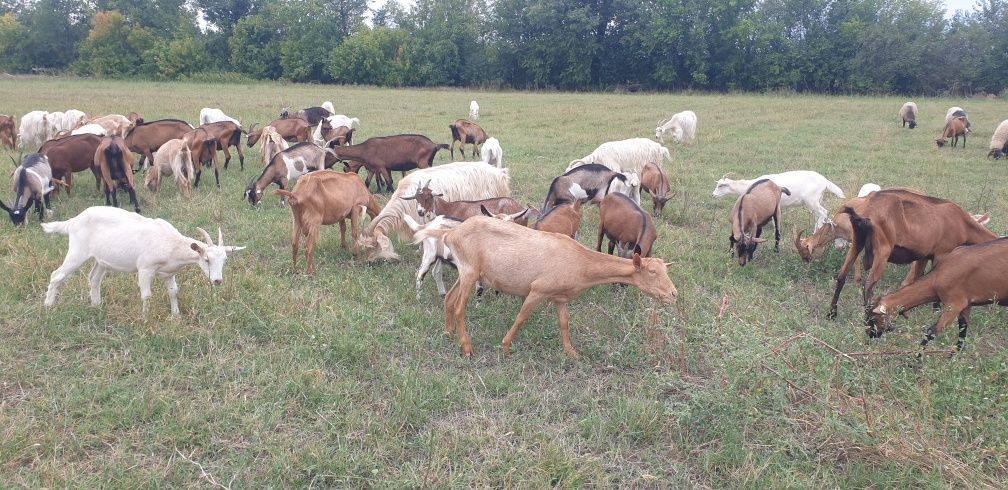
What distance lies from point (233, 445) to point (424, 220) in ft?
13.6

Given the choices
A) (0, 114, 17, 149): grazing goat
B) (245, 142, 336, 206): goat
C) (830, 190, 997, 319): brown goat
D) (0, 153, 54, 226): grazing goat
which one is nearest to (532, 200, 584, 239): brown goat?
(830, 190, 997, 319): brown goat

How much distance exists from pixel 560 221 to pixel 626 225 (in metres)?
0.70

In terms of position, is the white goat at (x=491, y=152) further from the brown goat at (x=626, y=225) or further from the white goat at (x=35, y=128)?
the white goat at (x=35, y=128)

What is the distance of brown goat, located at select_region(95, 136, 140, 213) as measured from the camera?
8.55 m

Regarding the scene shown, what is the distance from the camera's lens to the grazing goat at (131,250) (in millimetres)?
4863

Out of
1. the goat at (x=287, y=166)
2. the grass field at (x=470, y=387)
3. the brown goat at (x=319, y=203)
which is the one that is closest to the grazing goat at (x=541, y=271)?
the grass field at (x=470, y=387)

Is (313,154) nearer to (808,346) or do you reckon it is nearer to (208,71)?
(808,346)

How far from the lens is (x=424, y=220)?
7.40m

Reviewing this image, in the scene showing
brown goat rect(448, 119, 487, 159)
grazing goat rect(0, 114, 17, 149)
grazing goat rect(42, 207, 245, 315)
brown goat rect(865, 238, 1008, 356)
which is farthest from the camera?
brown goat rect(448, 119, 487, 159)

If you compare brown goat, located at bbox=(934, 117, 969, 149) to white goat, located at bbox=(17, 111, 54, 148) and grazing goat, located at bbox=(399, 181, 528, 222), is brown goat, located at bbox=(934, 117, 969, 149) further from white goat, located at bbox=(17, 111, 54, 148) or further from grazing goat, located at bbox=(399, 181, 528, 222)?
white goat, located at bbox=(17, 111, 54, 148)

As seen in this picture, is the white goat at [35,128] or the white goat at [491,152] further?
the white goat at [35,128]

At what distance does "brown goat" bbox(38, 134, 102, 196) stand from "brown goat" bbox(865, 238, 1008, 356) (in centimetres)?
952

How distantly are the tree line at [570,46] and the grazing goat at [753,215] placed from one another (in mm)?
34430

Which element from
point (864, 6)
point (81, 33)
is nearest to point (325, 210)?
point (864, 6)
